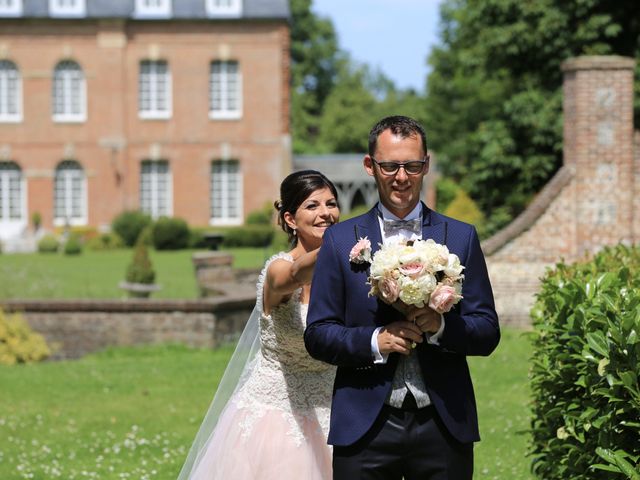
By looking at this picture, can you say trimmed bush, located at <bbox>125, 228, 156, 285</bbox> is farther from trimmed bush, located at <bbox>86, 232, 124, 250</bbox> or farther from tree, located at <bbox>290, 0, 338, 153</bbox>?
tree, located at <bbox>290, 0, 338, 153</bbox>

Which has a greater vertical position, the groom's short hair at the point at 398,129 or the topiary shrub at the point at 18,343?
the groom's short hair at the point at 398,129

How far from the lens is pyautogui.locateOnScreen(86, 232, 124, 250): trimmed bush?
35.2 meters

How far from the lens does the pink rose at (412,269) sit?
348 cm

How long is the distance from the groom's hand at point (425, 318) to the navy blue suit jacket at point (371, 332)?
0.27 feet

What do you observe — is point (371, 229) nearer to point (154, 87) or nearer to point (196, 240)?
point (196, 240)

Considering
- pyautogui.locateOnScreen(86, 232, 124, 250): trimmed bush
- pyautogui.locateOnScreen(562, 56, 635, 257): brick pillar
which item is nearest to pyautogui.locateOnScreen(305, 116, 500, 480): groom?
pyautogui.locateOnScreen(562, 56, 635, 257): brick pillar

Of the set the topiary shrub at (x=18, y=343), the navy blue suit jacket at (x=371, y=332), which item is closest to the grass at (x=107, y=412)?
the topiary shrub at (x=18, y=343)

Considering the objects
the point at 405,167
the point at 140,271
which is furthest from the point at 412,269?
the point at 140,271

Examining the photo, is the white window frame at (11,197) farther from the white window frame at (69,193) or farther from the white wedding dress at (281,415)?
the white wedding dress at (281,415)

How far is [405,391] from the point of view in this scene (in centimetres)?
374

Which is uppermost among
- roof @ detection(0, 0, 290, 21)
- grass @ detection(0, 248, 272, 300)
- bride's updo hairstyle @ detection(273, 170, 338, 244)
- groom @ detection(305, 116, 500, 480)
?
roof @ detection(0, 0, 290, 21)

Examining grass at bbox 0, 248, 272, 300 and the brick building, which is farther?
the brick building

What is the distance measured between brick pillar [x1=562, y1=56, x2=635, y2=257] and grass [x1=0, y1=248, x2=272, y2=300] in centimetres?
716

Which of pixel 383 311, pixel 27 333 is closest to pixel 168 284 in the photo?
pixel 27 333
